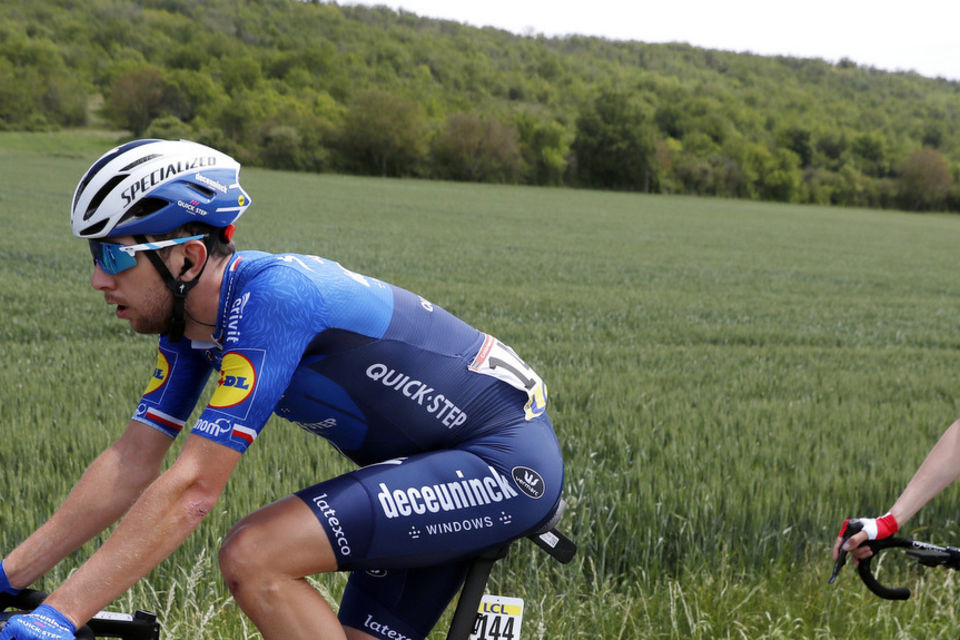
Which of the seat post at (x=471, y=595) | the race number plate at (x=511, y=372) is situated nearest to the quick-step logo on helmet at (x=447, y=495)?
the seat post at (x=471, y=595)

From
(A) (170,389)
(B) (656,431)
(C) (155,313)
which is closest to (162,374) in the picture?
(A) (170,389)


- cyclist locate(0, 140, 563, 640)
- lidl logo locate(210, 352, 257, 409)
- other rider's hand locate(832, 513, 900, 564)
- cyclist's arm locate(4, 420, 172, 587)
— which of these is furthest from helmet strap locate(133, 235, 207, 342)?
other rider's hand locate(832, 513, 900, 564)

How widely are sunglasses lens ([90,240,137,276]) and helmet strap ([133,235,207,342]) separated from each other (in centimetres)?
5

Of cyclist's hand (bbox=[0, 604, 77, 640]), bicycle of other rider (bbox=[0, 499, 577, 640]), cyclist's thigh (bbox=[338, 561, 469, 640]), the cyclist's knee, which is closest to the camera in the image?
cyclist's hand (bbox=[0, 604, 77, 640])

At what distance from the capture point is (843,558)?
2.76 m

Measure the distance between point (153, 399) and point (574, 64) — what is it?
196 metres

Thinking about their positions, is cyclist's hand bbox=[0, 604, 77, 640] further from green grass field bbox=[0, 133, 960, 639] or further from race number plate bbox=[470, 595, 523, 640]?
green grass field bbox=[0, 133, 960, 639]

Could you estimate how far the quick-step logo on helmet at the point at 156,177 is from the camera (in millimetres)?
2293

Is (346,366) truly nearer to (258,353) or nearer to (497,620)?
(258,353)

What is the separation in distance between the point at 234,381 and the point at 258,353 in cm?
9

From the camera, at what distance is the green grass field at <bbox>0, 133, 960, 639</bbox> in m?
4.14

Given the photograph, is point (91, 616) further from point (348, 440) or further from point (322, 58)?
point (322, 58)

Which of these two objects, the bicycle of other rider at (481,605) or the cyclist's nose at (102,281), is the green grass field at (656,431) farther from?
the cyclist's nose at (102,281)

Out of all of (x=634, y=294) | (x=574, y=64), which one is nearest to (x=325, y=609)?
(x=634, y=294)
